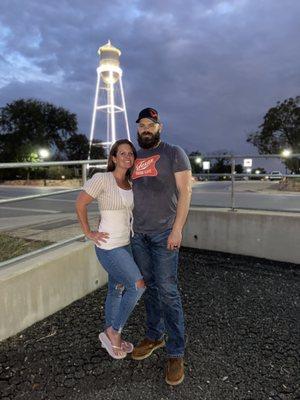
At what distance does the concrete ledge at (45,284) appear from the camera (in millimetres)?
3682

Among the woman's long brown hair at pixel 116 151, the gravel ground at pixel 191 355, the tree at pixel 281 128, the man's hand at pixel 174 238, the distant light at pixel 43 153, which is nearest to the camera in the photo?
the gravel ground at pixel 191 355

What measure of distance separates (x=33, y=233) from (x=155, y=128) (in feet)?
14.7

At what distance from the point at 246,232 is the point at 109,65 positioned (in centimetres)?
7187

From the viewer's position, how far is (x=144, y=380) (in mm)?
3076

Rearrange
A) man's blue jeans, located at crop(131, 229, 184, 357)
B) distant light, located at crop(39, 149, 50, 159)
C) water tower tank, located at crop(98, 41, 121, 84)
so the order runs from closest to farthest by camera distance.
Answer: man's blue jeans, located at crop(131, 229, 184, 357) < distant light, located at crop(39, 149, 50, 159) < water tower tank, located at crop(98, 41, 121, 84)

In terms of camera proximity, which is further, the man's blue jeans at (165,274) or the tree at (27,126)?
the tree at (27,126)

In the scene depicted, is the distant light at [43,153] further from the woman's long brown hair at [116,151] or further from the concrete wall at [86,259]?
the woman's long brown hair at [116,151]

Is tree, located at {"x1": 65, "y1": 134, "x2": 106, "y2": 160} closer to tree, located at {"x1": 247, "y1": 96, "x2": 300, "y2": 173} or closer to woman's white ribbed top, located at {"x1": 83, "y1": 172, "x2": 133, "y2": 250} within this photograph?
tree, located at {"x1": 247, "y1": 96, "x2": 300, "y2": 173}

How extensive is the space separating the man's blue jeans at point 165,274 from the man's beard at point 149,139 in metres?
0.71

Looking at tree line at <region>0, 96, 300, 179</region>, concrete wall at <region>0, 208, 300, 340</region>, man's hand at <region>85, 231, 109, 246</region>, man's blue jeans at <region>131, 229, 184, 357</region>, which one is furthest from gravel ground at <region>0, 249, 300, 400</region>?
tree line at <region>0, 96, 300, 179</region>

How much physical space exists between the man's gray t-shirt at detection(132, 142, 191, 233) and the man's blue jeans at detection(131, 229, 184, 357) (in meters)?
0.10

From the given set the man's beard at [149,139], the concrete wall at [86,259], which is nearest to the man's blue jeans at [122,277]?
the man's beard at [149,139]

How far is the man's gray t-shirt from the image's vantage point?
312cm

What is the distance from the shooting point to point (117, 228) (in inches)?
129
